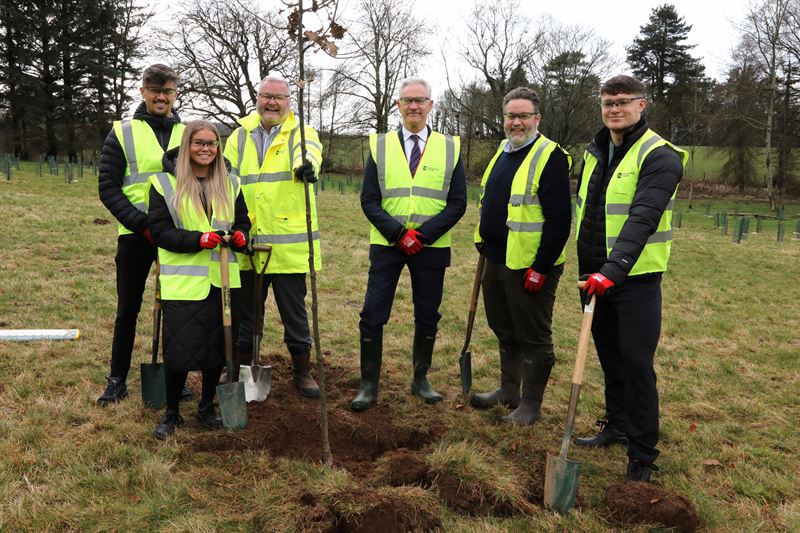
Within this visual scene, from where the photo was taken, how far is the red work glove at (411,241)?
4105 millimetres

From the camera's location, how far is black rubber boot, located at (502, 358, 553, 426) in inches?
164

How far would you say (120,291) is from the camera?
4.04m

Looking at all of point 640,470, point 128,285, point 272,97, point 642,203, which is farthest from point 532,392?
point 128,285

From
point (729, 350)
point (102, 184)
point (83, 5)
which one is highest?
point (83, 5)

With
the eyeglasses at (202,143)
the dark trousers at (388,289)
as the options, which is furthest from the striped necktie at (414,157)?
the eyeglasses at (202,143)

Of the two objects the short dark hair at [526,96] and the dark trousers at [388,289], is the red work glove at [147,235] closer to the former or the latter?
the dark trousers at [388,289]

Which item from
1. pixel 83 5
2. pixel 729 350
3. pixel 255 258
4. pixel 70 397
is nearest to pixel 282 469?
pixel 255 258

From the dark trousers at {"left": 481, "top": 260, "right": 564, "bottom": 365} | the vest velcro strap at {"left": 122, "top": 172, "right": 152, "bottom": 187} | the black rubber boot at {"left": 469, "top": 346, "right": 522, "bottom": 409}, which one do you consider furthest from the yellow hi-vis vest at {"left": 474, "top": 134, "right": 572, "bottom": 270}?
the vest velcro strap at {"left": 122, "top": 172, "right": 152, "bottom": 187}

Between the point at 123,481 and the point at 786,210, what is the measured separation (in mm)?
34842

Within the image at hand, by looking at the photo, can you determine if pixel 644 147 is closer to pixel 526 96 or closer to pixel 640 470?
pixel 526 96

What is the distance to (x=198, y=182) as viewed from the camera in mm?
3670

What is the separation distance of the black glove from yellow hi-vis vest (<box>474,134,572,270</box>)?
1367mm

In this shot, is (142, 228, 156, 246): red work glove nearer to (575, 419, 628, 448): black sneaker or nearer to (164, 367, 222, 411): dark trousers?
(164, 367, 222, 411): dark trousers

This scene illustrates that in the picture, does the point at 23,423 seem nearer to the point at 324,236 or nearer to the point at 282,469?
the point at 282,469
